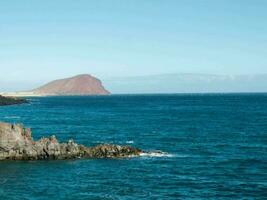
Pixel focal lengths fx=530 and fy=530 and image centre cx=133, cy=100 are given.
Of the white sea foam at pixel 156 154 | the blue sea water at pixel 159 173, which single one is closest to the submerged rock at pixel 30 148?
the blue sea water at pixel 159 173

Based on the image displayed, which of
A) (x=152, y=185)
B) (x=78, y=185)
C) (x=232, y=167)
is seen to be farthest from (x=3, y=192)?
(x=232, y=167)

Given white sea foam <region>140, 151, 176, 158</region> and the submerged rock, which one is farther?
white sea foam <region>140, 151, 176, 158</region>

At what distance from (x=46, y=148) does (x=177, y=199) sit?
31.5 m

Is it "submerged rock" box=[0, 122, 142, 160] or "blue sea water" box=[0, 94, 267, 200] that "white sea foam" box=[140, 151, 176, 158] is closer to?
"blue sea water" box=[0, 94, 267, 200]

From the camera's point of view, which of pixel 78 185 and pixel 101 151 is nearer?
pixel 78 185

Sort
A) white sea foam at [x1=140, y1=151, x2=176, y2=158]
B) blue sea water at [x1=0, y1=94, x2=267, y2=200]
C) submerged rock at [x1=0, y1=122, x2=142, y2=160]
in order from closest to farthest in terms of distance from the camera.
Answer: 1. blue sea water at [x1=0, y1=94, x2=267, y2=200]
2. submerged rock at [x1=0, y1=122, x2=142, y2=160]
3. white sea foam at [x1=140, y1=151, x2=176, y2=158]

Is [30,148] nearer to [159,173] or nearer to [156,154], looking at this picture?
[156,154]

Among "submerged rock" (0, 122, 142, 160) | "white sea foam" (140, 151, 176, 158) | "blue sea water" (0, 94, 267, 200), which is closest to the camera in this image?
"blue sea water" (0, 94, 267, 200)

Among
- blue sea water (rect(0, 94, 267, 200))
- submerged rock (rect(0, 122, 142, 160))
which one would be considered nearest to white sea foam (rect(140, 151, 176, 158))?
blue sea water (rect(0, 94, 267, 200))

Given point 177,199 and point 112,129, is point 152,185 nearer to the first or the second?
point 177,199

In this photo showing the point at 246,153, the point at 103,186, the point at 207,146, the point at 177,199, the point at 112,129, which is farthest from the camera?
the point at 112,129

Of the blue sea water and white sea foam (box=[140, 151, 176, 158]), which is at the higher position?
white sea foam (box=[140, 151, 176, 158])

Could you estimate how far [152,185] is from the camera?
6438 cm

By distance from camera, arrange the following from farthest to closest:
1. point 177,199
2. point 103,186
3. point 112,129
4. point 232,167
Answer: point 112,129, point 232,167, point 103,186, point 177,199
